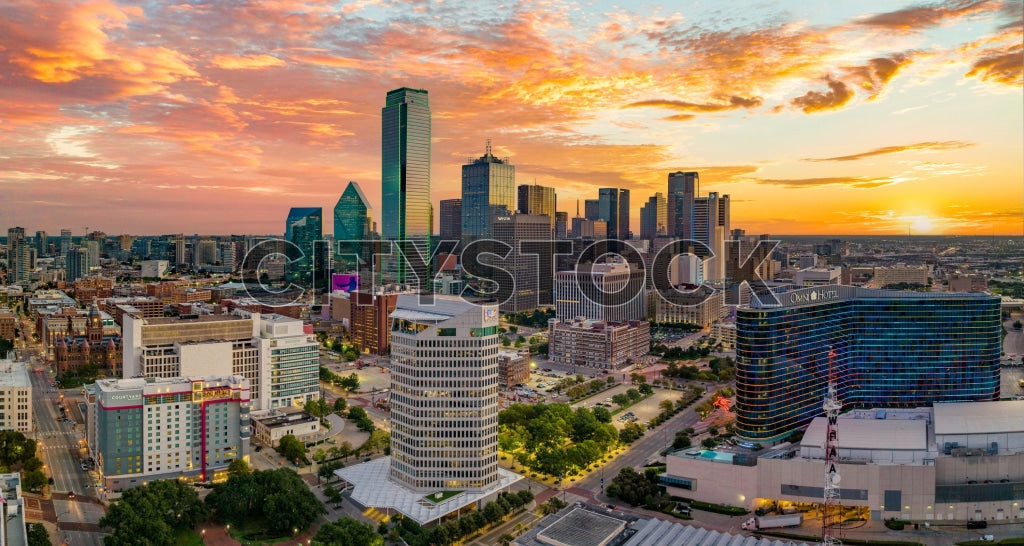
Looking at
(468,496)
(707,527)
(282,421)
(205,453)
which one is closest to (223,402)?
(205,453)

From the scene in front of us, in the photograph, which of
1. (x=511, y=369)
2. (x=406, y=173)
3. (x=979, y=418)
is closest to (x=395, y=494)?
(x=511, y=369)

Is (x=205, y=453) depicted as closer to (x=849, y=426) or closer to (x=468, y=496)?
(x=468, y=496)

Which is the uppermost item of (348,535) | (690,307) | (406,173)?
(406,173)

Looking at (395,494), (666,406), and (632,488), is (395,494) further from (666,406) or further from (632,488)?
(666,406)

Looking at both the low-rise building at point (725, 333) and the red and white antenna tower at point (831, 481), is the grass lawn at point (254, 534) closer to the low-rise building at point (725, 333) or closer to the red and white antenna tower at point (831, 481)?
the red and white antenna tower at point (831, 481)

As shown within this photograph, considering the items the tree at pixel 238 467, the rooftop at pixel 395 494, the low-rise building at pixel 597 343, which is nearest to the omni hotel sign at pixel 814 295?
the rooftop at pixel 395 494

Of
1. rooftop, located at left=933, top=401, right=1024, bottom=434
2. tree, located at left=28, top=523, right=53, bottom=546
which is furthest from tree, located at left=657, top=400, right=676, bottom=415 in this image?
tree, located at left=28, top=523, right=53, bottom=546
